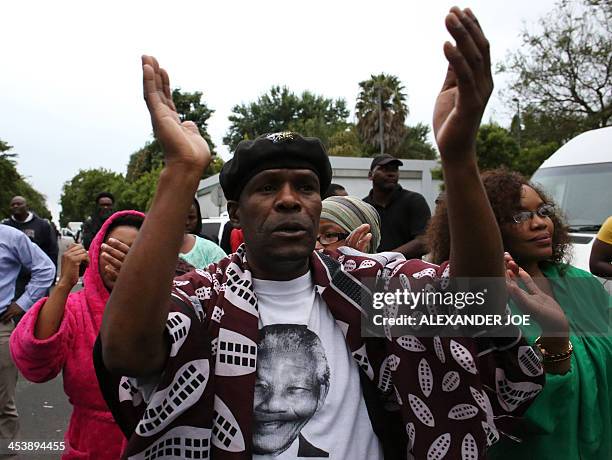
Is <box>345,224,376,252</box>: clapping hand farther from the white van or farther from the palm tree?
the palm tree

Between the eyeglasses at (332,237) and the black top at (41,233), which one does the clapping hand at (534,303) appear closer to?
the eyeglasses at (332,237)

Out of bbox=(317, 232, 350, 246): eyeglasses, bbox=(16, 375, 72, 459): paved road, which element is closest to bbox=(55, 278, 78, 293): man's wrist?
bbox=(317, 232, 350, 246): eyeglasses

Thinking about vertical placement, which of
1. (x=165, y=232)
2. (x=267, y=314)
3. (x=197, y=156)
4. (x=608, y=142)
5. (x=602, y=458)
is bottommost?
(x=602, y=458)

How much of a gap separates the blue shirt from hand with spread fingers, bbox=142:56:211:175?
12.4 feet

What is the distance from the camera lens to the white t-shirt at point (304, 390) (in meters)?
1.60

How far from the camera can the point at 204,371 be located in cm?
154

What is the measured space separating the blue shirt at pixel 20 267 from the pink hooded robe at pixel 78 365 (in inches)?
93.5

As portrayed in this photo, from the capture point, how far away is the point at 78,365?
2703 mm

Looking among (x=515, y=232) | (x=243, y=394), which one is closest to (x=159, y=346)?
(x=243, y=394)

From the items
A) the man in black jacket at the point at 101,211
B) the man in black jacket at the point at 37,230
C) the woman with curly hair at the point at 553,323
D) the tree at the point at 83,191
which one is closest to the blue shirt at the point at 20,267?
the man in black jacket at the point at 37,230

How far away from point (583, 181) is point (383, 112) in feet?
136

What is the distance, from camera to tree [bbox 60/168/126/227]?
96.4 meters

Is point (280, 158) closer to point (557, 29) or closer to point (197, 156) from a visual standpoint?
point (197, 156)

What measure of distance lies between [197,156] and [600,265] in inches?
179
